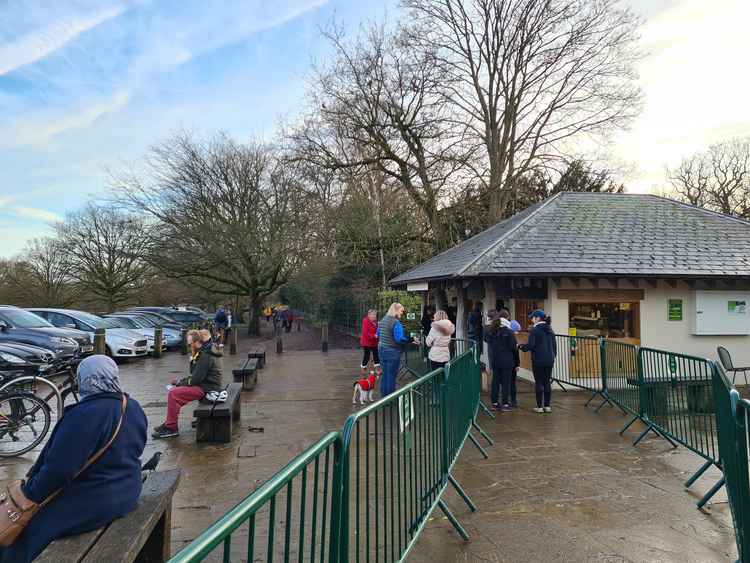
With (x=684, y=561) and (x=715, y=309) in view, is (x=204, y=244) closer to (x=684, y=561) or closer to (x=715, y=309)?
(x=715, y=309)

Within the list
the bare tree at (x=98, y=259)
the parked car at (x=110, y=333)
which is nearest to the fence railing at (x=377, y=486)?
the parked car at (x=110, y=333)

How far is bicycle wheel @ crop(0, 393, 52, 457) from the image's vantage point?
647 cm

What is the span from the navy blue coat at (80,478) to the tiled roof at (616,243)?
928 centimetres

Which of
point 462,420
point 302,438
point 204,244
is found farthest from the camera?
point 204,244

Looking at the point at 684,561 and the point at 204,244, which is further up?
the point at 204,244

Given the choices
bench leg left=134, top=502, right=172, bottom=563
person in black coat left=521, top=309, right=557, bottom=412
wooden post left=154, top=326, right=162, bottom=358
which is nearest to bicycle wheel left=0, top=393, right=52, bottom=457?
bench leg left=134, top=502, right=172, bottom=563

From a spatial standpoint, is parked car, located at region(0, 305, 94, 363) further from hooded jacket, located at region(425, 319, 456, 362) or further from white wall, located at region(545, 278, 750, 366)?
white wall, located at region(545, 278, 750, 366)

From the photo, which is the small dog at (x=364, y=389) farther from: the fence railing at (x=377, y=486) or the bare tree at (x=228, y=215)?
the bare tree at (x=228, y=215)

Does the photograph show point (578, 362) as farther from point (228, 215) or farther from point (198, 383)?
point (228, 215)

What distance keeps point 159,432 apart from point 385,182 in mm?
22531

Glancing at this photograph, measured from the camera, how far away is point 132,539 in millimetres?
2812

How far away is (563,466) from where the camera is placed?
5.96 meters

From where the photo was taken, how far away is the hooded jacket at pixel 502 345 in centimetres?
877

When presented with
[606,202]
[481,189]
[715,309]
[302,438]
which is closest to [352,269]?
[481,189]
